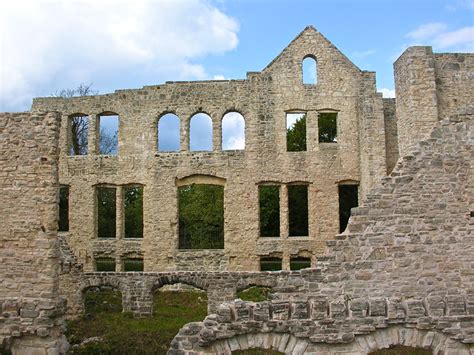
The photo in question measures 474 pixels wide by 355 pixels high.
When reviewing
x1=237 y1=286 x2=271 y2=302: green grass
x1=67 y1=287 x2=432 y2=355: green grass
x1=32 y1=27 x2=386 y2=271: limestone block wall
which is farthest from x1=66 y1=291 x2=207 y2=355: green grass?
x1=32 y1=27 x2=386 y2=271: limestone block wall

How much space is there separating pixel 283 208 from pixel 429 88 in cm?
812

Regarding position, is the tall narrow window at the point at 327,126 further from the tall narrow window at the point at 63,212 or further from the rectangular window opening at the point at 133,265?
the tall narrow window at the point at 63,212

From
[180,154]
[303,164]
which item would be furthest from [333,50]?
[180,154]

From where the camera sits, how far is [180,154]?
66.5ft

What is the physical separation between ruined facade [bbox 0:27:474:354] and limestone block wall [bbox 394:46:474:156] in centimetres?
4

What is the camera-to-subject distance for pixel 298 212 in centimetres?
3022

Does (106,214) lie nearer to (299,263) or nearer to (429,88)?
(299,263)

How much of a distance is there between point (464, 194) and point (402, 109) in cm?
366

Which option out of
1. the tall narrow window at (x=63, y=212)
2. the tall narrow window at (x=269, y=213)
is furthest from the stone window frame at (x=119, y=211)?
the tall narrow window at (x=269, y=213)

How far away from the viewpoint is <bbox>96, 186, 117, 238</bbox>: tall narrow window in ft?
103

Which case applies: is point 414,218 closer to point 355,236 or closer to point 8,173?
point 355,236

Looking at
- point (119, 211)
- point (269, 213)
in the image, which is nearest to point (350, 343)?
point (119, 211)

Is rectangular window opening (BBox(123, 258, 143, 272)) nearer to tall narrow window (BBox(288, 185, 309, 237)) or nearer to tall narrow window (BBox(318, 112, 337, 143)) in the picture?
tall narrow window (BBox(288, 185, 309, 237))

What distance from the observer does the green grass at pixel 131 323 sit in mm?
11094
